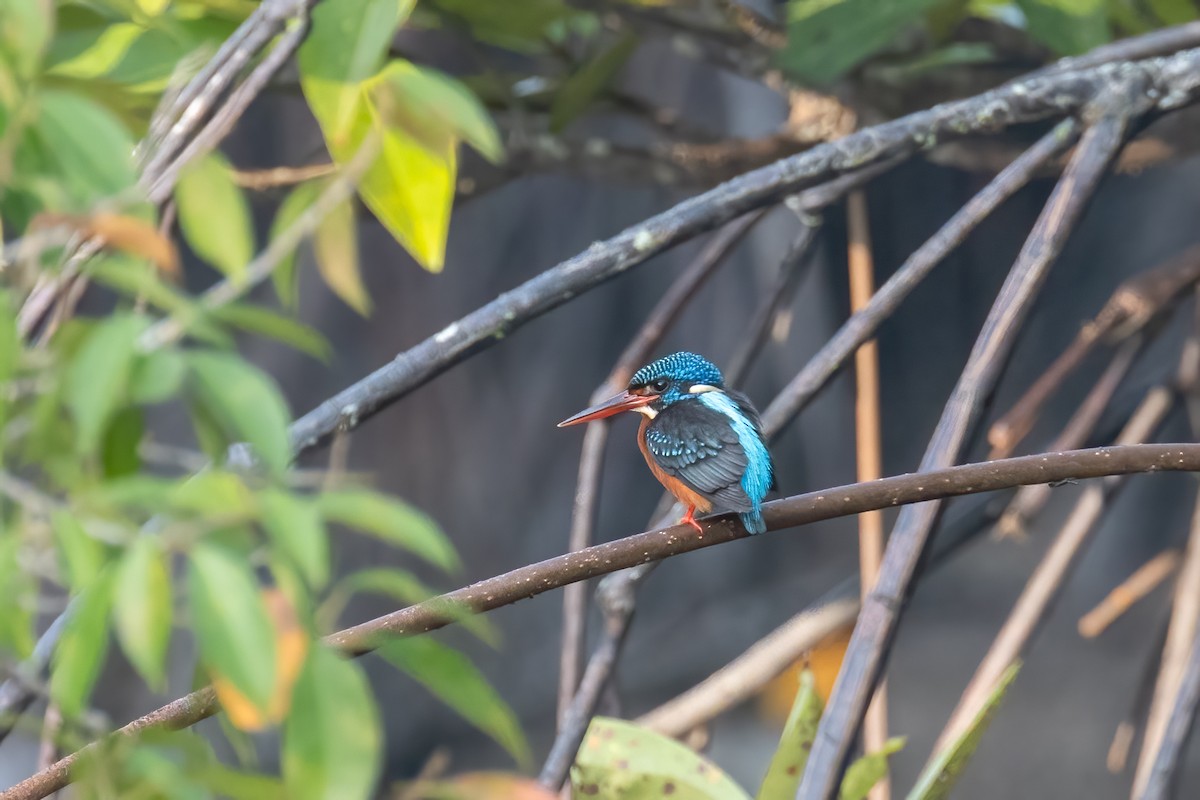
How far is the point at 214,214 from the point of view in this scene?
0.75 metres

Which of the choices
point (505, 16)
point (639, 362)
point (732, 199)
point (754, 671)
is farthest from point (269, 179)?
point (754, 671)

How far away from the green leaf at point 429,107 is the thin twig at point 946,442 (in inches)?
16.7

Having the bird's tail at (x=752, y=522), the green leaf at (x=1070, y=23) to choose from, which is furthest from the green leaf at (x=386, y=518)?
the green leaf at (x=1070, y=23)

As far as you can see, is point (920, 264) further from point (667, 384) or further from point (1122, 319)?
point (1122, 319)

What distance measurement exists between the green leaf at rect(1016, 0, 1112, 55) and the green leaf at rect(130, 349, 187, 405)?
120cm

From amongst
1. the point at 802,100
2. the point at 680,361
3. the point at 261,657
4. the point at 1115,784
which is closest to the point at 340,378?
the point at 802,100

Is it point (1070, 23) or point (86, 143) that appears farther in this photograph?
point (1070, 23)

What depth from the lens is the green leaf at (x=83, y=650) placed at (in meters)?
0.50

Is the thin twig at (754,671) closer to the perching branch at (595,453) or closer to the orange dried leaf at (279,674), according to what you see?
the perching branch at (595,453)

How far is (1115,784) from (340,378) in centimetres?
215

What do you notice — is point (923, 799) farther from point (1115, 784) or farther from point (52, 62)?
point (1115, 784)

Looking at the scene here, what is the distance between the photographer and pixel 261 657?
482 mm

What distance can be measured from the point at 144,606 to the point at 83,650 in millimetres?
40

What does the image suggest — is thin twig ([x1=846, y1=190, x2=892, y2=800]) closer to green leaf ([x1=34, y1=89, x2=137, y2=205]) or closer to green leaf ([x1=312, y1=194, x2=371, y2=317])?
green leaf ([x1=312, y1=194, x2=371, y2=317])
